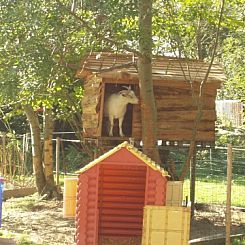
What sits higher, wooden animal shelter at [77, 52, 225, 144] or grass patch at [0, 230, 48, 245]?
wooden animal shelter at [77, 52, 225, 144]

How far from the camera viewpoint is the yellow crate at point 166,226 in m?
7.44

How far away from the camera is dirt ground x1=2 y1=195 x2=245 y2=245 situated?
948 cm

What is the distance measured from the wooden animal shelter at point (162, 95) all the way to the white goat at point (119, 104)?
0.13m

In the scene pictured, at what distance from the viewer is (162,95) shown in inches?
418

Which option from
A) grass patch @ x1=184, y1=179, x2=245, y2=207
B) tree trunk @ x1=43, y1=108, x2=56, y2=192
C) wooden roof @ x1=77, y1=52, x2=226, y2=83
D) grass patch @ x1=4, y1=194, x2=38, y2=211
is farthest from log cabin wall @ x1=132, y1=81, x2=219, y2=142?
tree trunk @ x1=43, y1=108, x2=56, y2=192

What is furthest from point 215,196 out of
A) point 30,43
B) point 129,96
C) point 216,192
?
point 30,43

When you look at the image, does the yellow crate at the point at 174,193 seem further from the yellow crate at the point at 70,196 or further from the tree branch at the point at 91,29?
the tree branch at the point at 91,29

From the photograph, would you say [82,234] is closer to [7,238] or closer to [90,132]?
[7,238]

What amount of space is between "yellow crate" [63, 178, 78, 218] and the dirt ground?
50 centimetres

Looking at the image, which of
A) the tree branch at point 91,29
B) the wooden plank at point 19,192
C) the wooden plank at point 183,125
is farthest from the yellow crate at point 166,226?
the wooden plank at point 19,192

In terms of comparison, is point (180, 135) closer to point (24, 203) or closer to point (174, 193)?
point (174, 193)

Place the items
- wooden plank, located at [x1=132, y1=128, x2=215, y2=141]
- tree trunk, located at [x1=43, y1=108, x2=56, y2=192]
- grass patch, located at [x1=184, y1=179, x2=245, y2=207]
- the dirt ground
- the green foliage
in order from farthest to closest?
1. grass patch, located at [x1=184, y1=179, x2=245, y2=207]
2. tree trunk, located at [x1=43, y1=108, x2=56, y2=192]
3. wooden plank, located at [x1=132, y1=128, x2=215, y2=141]
4. the dirt ground
5. the green foliage

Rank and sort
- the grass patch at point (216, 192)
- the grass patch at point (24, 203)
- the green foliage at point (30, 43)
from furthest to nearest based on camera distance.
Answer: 1. the grass patch at point (216, 192)
2. the grass patch at point (24, 203)
3. the green foliage at point (30, 43)

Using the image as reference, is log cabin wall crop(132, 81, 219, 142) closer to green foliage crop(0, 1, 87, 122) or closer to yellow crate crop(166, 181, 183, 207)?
yellow crate crop(166, 181, 183, 207)
